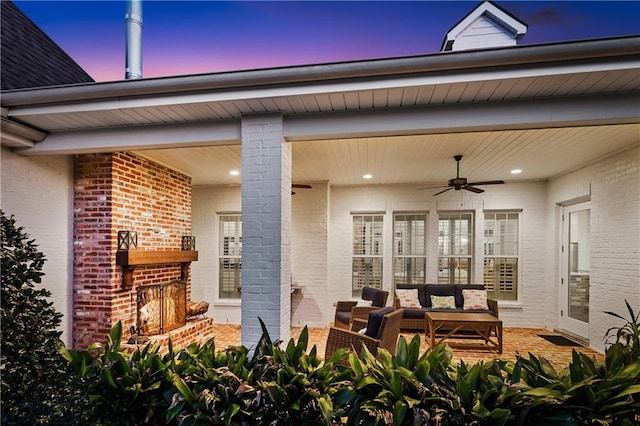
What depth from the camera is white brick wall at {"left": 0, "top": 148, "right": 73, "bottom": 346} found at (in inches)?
127

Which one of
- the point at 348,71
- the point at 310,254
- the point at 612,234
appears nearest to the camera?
the point at 348,71

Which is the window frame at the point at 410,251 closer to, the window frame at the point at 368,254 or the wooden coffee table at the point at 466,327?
the window frame at the point at 368,254

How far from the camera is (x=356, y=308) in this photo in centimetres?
515

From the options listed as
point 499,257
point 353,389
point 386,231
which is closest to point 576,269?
point 499,257

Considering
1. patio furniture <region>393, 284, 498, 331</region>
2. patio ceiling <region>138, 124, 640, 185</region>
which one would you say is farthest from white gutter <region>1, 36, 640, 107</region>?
patio furniture <region>393, 284, 498, 331</region>

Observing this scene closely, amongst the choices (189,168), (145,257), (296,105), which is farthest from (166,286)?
(296,105)

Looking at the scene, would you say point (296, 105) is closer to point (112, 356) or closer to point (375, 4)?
point (112, 356)

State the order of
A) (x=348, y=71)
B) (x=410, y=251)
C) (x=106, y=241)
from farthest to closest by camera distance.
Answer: (x=410, y=251) < (x=106, y=241) < (x=348, y=71)

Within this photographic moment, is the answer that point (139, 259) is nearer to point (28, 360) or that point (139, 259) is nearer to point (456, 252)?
point (28, 360)

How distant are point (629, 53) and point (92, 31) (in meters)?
7.10

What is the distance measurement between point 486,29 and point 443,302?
4377 millimetres

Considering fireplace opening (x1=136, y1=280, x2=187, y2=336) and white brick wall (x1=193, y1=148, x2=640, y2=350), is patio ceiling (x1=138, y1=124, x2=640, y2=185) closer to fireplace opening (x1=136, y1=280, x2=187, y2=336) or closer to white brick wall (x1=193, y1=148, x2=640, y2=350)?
white brick wall (x1=193, y1=148, x2=640, y2=350)

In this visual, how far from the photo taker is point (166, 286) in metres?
4.73

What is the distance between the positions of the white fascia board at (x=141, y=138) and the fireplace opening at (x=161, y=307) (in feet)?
6.52
